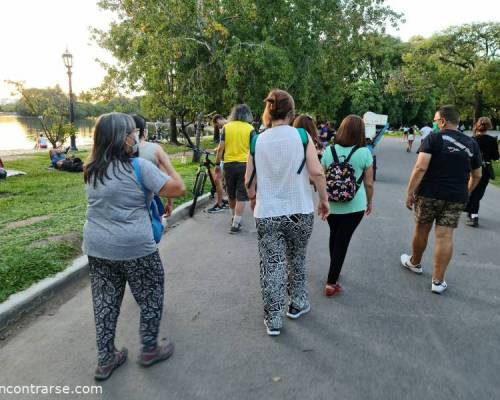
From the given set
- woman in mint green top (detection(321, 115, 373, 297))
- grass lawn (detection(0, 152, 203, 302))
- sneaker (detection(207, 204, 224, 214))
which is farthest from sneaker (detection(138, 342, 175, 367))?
sneaker (detection(207, 204, 224, 214))

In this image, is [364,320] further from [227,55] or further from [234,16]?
[234,16]

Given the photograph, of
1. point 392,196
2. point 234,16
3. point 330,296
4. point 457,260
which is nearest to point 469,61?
point 234,16

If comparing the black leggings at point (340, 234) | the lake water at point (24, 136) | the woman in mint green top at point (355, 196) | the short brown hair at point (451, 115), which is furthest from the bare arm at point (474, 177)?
the lake water at point (24, 136)

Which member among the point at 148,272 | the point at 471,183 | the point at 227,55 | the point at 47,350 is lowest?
the point at 47,350

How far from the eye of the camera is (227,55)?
1355cm

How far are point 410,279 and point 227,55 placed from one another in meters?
10.9

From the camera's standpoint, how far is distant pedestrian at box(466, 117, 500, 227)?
271 inches

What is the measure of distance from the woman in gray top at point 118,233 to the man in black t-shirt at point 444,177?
8.49ft

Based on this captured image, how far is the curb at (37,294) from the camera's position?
3.50 m

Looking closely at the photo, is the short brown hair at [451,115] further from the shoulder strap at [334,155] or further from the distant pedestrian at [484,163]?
the distant pedestrian at [484,163]

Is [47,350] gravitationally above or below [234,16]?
below

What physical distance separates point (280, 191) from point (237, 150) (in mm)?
3137

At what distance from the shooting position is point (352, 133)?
3.83 metres

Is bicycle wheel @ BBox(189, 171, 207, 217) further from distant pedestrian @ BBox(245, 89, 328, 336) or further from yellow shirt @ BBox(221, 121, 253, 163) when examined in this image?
distant pedestrian @ BBox(245, 89, 328, 336)
